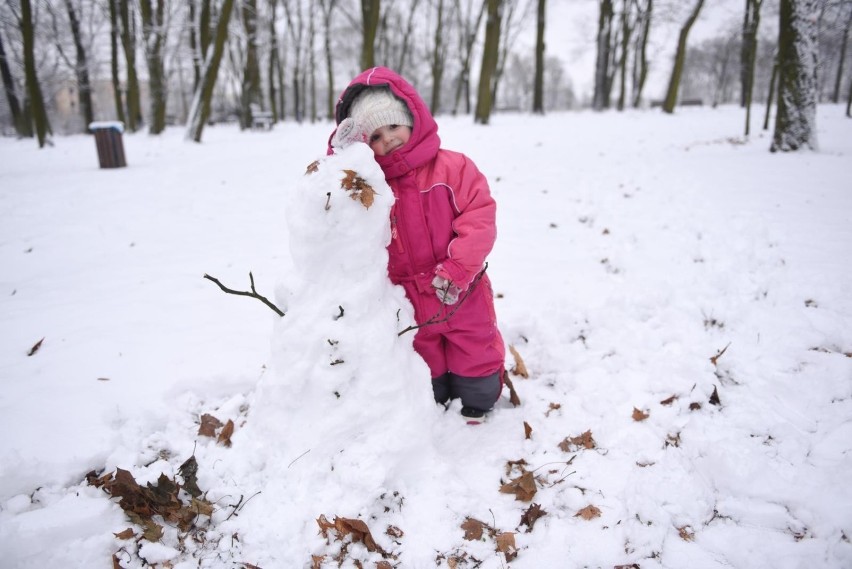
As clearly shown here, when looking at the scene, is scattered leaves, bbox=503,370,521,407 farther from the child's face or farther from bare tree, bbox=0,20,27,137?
bare tree, bbox=0,20,27,137

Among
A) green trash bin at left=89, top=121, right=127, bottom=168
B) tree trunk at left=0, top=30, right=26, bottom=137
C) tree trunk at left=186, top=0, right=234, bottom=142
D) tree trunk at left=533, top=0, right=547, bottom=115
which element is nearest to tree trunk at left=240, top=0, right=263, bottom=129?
tree trunk at left=186, top=0, right=234, bottom=142

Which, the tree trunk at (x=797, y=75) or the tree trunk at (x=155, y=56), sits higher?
the tree trunk at (x=155, y=56)

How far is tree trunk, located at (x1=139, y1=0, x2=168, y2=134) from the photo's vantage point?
14.0m

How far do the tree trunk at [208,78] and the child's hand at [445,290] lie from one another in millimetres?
11172

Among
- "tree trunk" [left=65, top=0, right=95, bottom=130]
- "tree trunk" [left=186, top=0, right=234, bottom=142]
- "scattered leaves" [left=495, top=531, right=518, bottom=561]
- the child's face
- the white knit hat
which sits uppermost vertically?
"tree trunk" [left=65, top=0, right=95, bottom=130]

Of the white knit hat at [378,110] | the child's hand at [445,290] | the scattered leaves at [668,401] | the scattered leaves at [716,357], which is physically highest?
the white knit hat at [378,110]

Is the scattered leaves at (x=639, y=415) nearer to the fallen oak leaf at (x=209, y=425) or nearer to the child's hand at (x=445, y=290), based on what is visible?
the child's hand at (x=445, y=290)

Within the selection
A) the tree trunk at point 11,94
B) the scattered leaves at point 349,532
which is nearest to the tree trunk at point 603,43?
the scattered leaves at point 349,532

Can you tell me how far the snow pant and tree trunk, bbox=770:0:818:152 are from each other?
25.0 ft

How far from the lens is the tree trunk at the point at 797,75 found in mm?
6312

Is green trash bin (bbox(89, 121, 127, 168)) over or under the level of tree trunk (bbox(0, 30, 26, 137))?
under

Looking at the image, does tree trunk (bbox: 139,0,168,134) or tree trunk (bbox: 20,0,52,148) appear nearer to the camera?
tree trunk (bbox: 20,0,52,148)

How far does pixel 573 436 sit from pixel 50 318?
3432 millimetres

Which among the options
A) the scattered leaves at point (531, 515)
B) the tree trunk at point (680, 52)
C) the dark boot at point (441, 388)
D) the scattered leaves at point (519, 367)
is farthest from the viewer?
the tree trunk at point (680, 52)
